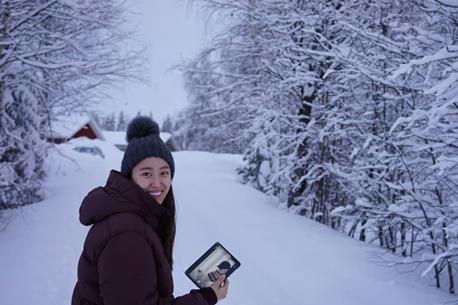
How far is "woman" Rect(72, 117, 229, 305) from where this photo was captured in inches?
62.6

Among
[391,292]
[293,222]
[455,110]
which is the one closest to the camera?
[455,110]

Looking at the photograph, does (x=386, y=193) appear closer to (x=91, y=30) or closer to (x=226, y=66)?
(x=226, y=66)

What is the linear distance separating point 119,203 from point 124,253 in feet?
0.79

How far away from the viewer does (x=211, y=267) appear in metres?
2.14

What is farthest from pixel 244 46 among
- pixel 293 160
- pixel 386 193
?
pixel 386 193

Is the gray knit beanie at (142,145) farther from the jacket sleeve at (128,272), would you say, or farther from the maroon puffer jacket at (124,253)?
the jacket sleeve at (128,272)

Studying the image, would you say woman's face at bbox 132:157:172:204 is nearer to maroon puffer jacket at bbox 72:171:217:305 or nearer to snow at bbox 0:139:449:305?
maroon puffer jacket at bbox 72:171:217:305

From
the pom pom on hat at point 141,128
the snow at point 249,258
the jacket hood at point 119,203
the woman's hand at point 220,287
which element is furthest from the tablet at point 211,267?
the snow at point 249,258

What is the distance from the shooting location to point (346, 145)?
9.22 m

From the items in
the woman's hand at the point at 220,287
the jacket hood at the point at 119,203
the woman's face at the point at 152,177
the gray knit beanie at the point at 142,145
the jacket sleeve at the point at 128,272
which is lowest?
the woman's hand at the point at 220,287

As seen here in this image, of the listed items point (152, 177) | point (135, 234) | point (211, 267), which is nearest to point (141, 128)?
point (152, 177)

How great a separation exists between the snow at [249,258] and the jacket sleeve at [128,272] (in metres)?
3.23

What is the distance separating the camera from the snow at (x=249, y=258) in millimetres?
4688

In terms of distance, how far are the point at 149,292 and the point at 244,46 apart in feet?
31.0
